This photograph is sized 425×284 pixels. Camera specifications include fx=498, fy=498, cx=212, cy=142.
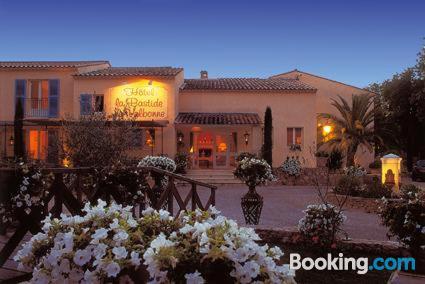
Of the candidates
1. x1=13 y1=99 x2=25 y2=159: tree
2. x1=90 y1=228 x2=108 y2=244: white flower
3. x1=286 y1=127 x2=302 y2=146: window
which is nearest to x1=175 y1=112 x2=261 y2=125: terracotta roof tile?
x1=286 y1=127 x2=302 y2=146: window

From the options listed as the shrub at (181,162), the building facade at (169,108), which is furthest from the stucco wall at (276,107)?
the shrub at (181,162)

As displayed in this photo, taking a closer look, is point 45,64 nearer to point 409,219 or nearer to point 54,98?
point 54,98

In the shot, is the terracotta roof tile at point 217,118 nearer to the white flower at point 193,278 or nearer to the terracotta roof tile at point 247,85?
the terracotta roof tile at point 247,85

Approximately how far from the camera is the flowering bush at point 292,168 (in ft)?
75.7

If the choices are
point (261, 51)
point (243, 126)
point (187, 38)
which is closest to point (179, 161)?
point (243, 126)

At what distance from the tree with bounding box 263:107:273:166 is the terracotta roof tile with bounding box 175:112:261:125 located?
510mm

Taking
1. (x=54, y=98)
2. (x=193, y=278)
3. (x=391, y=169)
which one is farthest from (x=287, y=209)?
(x=54, y=98)

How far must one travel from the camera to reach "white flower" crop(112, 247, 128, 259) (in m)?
2.27

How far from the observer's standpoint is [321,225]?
7246 millimetres

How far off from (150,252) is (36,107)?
2482 cm

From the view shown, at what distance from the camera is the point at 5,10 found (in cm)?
473

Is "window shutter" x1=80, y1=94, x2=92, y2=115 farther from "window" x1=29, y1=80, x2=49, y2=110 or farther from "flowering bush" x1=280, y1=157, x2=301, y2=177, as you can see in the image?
"flowering bush" x1=280, y1=157, x2=301, y2=177

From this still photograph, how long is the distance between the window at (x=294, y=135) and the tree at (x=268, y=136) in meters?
2.07

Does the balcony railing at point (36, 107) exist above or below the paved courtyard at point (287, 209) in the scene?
above
